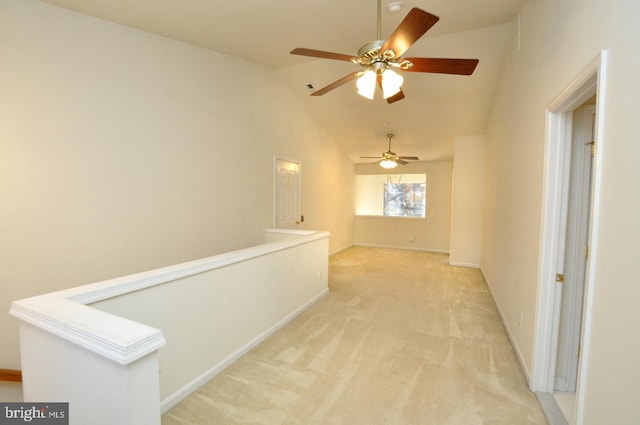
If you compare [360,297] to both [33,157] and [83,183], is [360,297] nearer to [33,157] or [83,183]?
[83,183]

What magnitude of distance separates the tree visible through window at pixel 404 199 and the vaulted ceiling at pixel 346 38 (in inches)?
106

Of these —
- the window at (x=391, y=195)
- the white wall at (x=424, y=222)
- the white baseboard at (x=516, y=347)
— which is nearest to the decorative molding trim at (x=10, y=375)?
the white baseboard at (x=516, y=347)

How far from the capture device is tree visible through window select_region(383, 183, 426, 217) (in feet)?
27.5

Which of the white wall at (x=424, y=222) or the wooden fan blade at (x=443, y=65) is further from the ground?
the wooden fan blade at (x=443, y=65)

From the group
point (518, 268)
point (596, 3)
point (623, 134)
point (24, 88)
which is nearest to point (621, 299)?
point (623, 134)

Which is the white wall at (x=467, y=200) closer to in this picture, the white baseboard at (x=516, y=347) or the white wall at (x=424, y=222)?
the white wall at (x=424, y=222)

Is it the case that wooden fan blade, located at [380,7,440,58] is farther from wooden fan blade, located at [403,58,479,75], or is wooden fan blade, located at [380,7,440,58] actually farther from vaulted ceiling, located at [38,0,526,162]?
vaulted ceiling, located at [38,0,526,162]

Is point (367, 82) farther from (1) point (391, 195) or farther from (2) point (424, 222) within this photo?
(1) point (391, 195)

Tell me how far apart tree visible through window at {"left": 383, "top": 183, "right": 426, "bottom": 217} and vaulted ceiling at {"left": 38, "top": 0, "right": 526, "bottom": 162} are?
8.86 feet

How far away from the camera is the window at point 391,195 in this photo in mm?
8391

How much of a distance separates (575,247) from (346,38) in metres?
2.95

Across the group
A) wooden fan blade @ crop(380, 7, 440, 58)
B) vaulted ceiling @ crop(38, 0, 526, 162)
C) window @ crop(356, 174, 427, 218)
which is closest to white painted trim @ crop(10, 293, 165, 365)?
wooden fan blade @ crop(380, 7, 440, 58)

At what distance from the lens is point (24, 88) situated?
7.35ft

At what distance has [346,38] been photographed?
331 cm
